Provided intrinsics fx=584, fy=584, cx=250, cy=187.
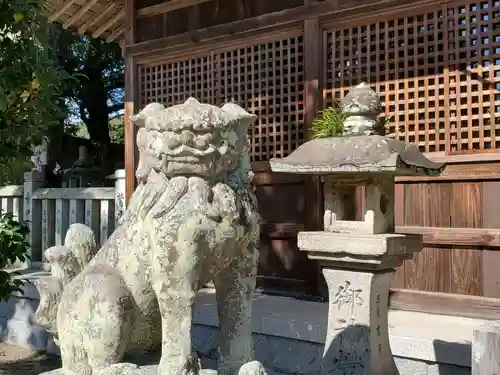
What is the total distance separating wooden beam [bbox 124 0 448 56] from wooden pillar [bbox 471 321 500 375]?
3.59 metres

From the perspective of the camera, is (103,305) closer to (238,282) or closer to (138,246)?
(138,246)

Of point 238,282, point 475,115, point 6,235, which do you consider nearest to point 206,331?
point 6,235

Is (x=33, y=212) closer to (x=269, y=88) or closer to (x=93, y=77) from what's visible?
(x=269, y=88)

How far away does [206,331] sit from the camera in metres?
4.98

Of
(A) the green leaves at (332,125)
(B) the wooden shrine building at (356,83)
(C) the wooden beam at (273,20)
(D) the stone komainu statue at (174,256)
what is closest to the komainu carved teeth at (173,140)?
(D) the stone komainu statue at (174,256)

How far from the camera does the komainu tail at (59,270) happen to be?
8.87ft

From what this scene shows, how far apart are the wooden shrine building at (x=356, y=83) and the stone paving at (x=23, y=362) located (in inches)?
92.0

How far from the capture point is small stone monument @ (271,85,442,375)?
3443 mm

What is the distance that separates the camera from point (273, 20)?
20.4 ft

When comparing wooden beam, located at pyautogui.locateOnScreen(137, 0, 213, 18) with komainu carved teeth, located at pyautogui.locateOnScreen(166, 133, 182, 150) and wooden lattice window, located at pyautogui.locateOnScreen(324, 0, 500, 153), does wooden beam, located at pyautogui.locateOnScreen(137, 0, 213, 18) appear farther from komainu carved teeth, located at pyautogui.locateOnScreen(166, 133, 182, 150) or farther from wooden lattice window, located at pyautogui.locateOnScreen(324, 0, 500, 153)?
komainu carved teeth, located at pyautogui.locateOnScreen(166, 133, 182, 150)

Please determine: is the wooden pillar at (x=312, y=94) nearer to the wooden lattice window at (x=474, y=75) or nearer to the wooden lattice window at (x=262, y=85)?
the wooden lattice window at (x=262, y=85)

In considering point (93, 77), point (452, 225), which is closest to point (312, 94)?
point (452, 225)

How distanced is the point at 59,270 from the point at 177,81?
482cm

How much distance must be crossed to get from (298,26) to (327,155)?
2.96m
